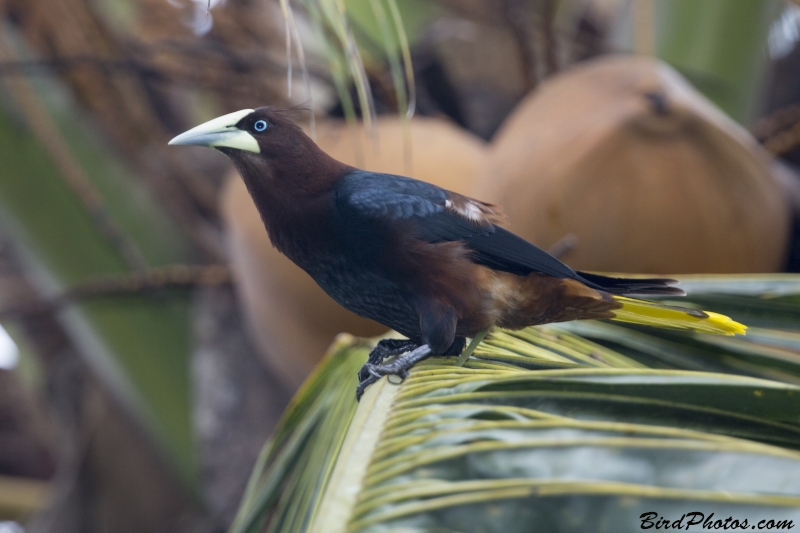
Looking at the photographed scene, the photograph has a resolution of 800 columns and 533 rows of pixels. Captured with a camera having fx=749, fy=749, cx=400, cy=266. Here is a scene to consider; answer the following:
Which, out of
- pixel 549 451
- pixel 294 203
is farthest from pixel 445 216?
pixel 549 451

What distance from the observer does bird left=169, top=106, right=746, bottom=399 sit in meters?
0.93

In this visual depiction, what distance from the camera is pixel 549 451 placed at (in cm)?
67

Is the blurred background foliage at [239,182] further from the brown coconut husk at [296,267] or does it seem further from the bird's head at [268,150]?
the bird's head at [268,150]

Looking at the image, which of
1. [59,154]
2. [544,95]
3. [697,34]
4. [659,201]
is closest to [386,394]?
[659,201]

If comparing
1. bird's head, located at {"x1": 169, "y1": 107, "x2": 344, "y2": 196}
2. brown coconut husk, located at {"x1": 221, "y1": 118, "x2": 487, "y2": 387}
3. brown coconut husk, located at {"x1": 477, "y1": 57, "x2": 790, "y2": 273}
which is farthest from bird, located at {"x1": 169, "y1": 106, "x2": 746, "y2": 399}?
brown coconut husk, located at {"x1": 221, "y1": 118, "x2": 487, "y2": 387}

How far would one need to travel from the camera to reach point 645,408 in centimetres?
74

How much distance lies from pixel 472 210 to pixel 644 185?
0.65 meters

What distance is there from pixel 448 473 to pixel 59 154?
1.86 m

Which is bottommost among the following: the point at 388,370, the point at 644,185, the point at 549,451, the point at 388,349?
the point at 549,451

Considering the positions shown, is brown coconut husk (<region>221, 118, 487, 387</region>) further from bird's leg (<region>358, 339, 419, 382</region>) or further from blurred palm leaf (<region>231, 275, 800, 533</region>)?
blurred palm leaf (<region>231, 275, 800, 533</region>)

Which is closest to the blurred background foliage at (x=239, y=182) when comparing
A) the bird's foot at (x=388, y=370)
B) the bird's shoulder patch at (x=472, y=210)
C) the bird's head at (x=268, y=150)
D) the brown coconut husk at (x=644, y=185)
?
the brown coconut husk at (x=644, y=185)

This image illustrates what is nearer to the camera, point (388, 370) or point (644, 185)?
point (388, 370)

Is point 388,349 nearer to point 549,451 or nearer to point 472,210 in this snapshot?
point 472,210

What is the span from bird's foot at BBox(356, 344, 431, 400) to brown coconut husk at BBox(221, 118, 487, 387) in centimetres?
75
